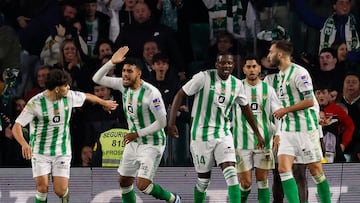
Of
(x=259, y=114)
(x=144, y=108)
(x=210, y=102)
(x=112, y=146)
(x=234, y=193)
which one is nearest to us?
(x=234, y=193)

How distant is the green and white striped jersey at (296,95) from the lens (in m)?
11.7

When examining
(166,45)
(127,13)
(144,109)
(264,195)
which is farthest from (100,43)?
(264,195)

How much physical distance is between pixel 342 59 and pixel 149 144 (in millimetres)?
3080

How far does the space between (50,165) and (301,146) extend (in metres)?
2.63

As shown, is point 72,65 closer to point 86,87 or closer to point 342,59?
point 86,87

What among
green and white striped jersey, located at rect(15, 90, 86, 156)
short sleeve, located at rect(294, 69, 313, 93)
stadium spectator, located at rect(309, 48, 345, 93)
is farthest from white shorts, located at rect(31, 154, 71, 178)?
stadium spectator, located at rect(309, 48, 345, 93)

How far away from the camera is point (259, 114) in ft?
41.6

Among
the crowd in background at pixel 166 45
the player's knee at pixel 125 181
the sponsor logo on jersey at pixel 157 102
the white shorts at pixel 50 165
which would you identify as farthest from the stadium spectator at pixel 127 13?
the white shorts at pixel 50 165

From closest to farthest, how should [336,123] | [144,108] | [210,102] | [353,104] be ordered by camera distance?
[210,102] < [144,108] < [336,123] < [353,104]

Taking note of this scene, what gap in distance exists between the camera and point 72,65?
13.9m

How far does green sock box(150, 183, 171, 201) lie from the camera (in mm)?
12281

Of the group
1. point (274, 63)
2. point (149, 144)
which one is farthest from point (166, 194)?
point (274, 63)

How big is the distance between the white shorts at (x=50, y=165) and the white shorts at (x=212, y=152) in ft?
4.50

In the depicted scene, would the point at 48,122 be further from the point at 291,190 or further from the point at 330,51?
the point at 330,51
